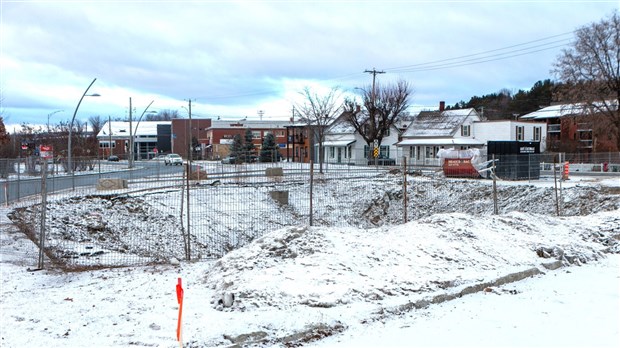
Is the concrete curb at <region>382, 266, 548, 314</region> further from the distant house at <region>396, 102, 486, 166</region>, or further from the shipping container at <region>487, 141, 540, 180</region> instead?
the distant house at <region>396, 102, 486, 166</region>

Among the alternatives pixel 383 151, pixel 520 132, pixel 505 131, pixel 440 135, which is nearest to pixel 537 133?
pixel 520 132

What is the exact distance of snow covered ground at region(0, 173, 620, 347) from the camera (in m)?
6.25

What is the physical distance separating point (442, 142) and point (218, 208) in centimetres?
5120

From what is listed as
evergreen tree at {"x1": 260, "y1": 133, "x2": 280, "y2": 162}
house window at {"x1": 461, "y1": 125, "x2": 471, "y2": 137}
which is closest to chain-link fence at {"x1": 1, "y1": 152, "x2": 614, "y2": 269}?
evergreen tree at {"x1": 260, "y1": 133, "x2": 280, "y2": 162}

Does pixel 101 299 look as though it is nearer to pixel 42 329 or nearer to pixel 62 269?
pixel 42 329

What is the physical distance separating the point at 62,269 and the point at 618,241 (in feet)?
38.9

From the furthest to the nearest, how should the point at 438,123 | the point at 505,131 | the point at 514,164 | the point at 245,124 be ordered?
the point at 245,124 → the point at 438,123 → the point at 505,131 → the point at 514,164

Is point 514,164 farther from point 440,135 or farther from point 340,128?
point 340,128

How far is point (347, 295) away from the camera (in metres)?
7.46

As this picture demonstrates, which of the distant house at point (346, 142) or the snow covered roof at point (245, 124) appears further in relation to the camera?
the snow covered roof at point (245, 124)

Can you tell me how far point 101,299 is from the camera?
7535mm

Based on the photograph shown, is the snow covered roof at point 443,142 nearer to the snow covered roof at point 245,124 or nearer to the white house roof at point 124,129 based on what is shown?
the snow covered roof at point 245,124

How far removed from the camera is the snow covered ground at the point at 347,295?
20.5ft

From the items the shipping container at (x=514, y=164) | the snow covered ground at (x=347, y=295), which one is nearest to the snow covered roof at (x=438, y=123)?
the shipping container at (x=514, y=164)
